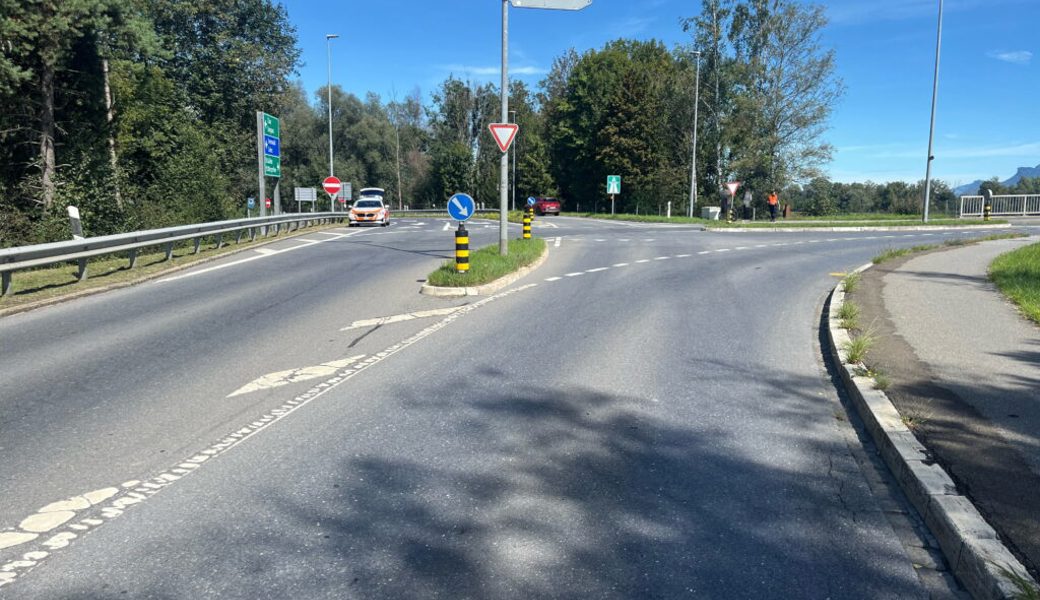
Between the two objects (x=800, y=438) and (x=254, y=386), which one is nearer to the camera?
(x=800, y=438)

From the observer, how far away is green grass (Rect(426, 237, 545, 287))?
12.0m

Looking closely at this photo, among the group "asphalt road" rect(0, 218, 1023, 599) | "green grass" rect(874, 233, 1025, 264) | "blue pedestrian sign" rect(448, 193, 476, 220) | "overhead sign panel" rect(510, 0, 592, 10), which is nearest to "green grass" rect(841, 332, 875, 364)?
"asphalt road" rect(0, 218, 1023, 599)

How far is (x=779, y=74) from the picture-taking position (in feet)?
157

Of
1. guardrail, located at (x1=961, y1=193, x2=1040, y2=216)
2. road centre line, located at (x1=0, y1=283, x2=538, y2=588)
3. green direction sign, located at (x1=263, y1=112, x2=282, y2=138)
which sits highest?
green direction sign, located at (x1=263, y1=112, x2=282, y2=138)

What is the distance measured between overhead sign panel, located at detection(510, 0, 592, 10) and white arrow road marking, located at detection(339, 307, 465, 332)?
699 centimetres

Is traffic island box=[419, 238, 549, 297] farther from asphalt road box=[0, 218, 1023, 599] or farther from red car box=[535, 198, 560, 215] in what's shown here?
red car box=[535, 198, 560, 215]

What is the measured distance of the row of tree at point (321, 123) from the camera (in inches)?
919

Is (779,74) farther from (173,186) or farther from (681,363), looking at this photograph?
(681,363)

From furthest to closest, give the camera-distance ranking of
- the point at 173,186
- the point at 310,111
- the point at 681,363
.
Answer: the point at 310,111
the point at 173,186
the point at 681,363

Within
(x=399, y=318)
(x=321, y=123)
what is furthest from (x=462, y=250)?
(x=321, y=123)

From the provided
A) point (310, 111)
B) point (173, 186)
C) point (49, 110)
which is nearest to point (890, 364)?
point (173, 186)

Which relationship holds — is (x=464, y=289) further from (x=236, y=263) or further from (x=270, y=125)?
(x=270, y=125)

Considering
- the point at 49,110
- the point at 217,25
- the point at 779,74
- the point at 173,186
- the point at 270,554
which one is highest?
the point at 217,25

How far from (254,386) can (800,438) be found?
4538mm
